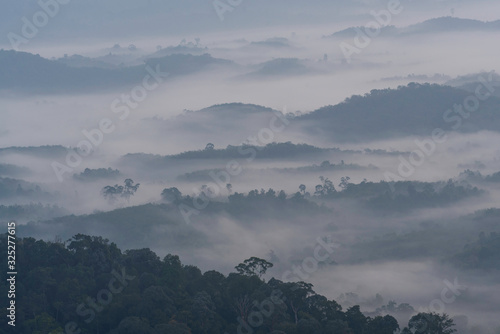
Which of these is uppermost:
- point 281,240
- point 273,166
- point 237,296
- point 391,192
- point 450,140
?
point 450,140

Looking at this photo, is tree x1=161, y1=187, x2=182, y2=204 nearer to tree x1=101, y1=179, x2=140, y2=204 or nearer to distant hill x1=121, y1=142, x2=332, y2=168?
tree x1=101, y1=179, x2=140, y2=204

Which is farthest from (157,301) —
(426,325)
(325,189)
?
(325,189)

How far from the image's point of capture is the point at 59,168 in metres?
179

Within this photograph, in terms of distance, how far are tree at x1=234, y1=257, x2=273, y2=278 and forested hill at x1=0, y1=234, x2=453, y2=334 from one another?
0.23 ft

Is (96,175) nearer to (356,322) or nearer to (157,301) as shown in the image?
(157,301)

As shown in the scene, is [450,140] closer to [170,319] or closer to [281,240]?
[281,240]

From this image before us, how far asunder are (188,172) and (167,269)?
110416mm

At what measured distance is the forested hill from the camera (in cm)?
4844

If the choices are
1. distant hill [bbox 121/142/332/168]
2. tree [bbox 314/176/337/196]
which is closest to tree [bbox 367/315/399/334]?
tree [bbox 314/176/337/196]

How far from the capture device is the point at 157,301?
5016 centimetres

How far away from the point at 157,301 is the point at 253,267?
9.31m

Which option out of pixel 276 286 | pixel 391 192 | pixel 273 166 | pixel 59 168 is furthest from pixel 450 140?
pixel 276 286

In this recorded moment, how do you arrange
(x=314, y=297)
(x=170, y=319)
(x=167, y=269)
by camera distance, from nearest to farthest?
(x=170, y=319) < (x=314, y=297) < (x=167, y=269)

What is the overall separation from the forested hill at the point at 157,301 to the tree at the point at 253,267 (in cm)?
7
